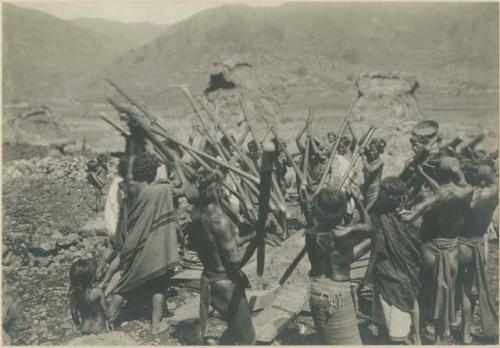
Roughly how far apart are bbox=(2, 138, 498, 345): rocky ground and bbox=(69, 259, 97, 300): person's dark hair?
407 mm

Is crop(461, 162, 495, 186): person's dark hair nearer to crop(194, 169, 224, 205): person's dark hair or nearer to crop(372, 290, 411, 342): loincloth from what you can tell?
crop(372, 290, 411, 342): loincloth

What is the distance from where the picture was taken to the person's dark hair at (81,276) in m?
4.14

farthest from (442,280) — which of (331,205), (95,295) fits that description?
(95,295)

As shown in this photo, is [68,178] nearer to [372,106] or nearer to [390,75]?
[372,106]

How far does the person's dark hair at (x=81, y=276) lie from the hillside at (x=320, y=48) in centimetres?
3037

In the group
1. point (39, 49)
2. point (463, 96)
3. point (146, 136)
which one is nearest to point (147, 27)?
point (39, 49)

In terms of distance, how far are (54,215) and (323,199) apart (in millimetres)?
7226

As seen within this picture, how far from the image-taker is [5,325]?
4.75 m

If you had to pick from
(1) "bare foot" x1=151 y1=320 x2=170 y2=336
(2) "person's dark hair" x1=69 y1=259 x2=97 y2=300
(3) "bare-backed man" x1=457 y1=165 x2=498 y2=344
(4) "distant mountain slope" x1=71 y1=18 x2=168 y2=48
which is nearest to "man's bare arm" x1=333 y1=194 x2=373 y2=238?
(3) "bare-backed man" x1=457 y1=165 x2=498 y2=344

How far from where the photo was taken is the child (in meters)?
4.15

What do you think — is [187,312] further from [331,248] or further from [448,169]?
[448,169]

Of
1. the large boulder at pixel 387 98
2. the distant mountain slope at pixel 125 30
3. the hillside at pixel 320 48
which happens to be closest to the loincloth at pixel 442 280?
the large boulder at pixel 387 98

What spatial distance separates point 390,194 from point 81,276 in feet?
9.09

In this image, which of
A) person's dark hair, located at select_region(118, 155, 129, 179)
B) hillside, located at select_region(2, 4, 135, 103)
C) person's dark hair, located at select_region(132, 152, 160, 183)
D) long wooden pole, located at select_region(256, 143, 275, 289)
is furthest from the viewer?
hillside, located at select_region(2, 4, 135, 103)
